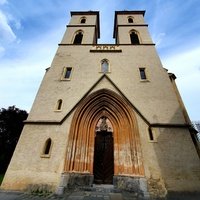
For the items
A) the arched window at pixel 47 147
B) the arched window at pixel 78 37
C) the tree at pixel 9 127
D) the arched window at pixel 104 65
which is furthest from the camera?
the tree at pixel 9 127

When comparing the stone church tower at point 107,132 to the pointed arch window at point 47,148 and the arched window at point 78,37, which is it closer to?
the pointed arch window at point 47,148

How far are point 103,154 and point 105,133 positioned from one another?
1260 millimetres

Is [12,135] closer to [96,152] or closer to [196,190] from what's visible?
[96,152]

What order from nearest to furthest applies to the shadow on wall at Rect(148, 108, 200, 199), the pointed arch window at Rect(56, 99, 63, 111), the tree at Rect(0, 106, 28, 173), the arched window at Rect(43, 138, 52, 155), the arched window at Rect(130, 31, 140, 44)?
the shadow on wall at Rect(148, 108, 200, 199) → the arched window at Rect(43, 138, 52, 155) → the pointed arch window at Rect(56, 99, 63, 111) → the arched window at Rect(130, 31, 140, 44) → the tree at Rect(0, 106, 28, 173)

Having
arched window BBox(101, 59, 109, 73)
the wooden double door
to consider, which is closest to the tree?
arched window BBox(101, 59, 109, 73)

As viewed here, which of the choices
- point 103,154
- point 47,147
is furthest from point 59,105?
point 103,154

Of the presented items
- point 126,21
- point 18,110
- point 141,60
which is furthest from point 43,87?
point 18,110

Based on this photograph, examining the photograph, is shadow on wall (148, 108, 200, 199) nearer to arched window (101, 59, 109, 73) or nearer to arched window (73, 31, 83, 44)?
arched window (101, 59, 109, 73)

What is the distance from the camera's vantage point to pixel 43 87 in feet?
33.2

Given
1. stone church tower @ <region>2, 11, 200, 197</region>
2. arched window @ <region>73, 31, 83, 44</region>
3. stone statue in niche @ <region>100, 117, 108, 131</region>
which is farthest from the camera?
arched window @ <region>73, 31, 83, 44</region>

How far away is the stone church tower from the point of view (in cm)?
678

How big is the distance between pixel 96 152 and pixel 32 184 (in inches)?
144

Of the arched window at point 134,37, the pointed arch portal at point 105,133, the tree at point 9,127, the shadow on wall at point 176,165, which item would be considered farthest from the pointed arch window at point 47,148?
the tree at point 9,127

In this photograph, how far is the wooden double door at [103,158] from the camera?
7.97 m
